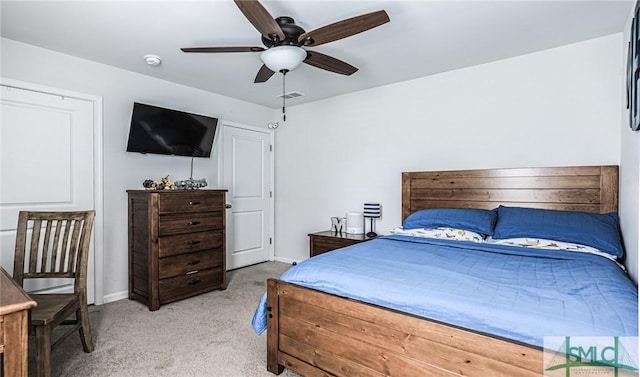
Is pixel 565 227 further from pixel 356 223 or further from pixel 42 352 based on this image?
pixel 42 352

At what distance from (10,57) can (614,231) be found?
4.92 metres

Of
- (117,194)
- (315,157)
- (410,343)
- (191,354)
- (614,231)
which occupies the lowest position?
(191,354)

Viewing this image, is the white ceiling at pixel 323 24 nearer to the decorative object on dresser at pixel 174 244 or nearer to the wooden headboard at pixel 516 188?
the wooden headboard at pixel 516 188

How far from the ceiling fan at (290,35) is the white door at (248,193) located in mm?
2131

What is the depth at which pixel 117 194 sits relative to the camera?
338cm

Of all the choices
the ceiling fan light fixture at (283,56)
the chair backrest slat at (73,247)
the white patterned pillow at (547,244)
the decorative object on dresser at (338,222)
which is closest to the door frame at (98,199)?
the chair backrest slat at (73,247)

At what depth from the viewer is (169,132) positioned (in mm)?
3582

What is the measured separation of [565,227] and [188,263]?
335cm

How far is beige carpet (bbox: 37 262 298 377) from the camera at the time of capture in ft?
6.81

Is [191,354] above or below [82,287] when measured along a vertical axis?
below

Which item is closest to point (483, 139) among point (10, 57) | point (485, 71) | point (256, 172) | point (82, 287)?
point (485, 71)

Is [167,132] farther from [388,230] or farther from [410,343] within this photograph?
[410,343]

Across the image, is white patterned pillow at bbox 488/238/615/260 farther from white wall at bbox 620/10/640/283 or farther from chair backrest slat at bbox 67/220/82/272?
chair backrest slat at bbox 67/220/82/272

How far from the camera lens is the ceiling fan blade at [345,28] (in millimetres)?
1844
